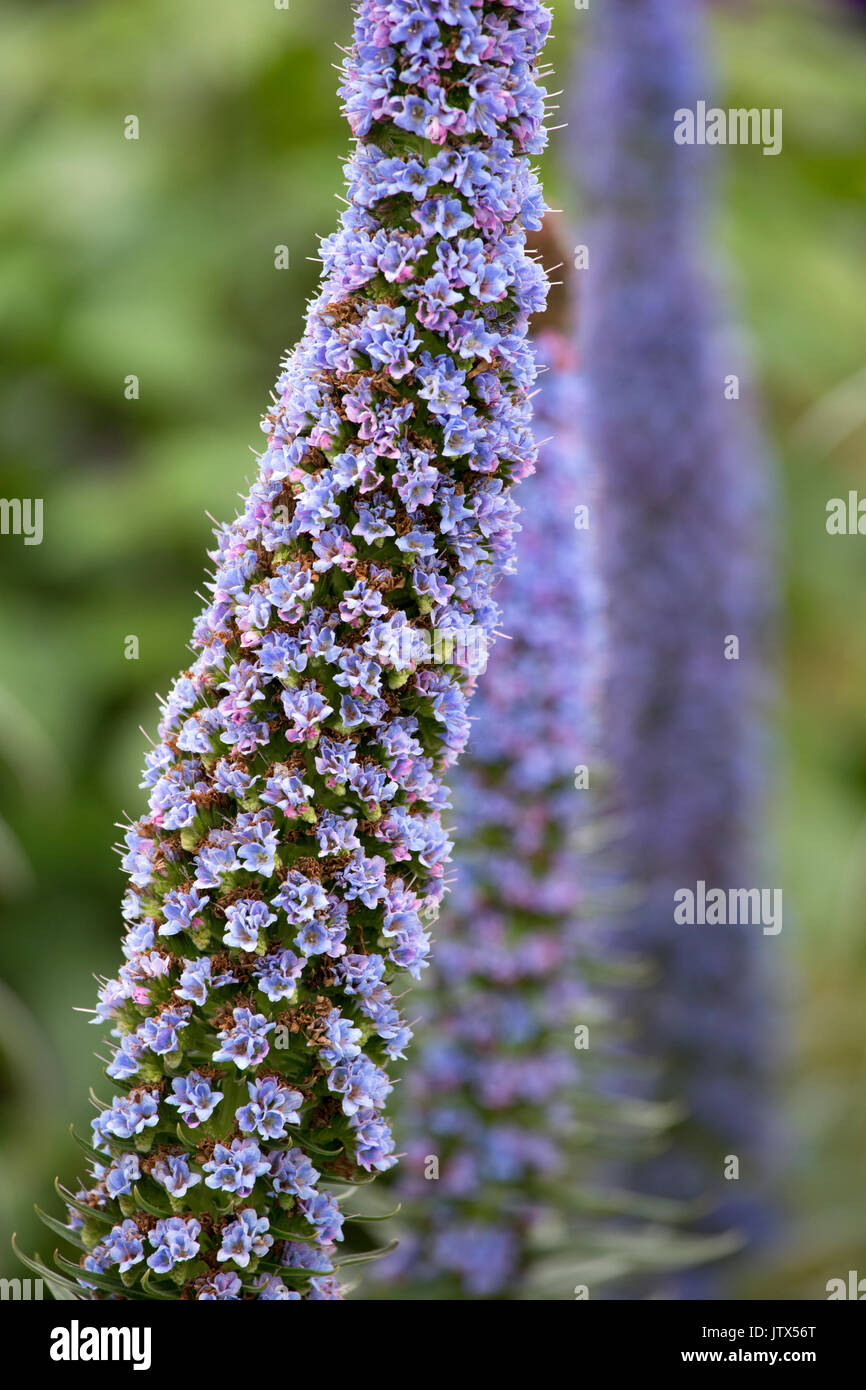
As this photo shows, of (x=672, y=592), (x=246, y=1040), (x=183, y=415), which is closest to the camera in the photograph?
(x=246, y=1040)

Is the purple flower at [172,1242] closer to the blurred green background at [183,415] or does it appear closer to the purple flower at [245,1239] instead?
the purple flower at [245,1239]

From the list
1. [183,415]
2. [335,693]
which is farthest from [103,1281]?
[183,415]

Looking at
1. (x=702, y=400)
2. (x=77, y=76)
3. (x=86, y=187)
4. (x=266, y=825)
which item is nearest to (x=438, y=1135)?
(x=266, y=825)

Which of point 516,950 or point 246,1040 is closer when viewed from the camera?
point 246,1040

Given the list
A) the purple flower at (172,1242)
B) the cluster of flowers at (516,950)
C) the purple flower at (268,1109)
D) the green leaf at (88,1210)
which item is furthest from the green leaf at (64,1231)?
the cluster of flowers at (516,950)

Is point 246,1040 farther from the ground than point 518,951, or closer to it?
closer to it

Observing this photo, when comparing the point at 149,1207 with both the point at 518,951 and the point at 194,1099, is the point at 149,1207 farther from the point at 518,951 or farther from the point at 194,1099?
the point at 518,951

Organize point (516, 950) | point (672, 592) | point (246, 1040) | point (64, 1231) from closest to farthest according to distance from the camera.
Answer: point (246, 1040) → point (64, 1231) → point (516, 950) → point (672, 592)
